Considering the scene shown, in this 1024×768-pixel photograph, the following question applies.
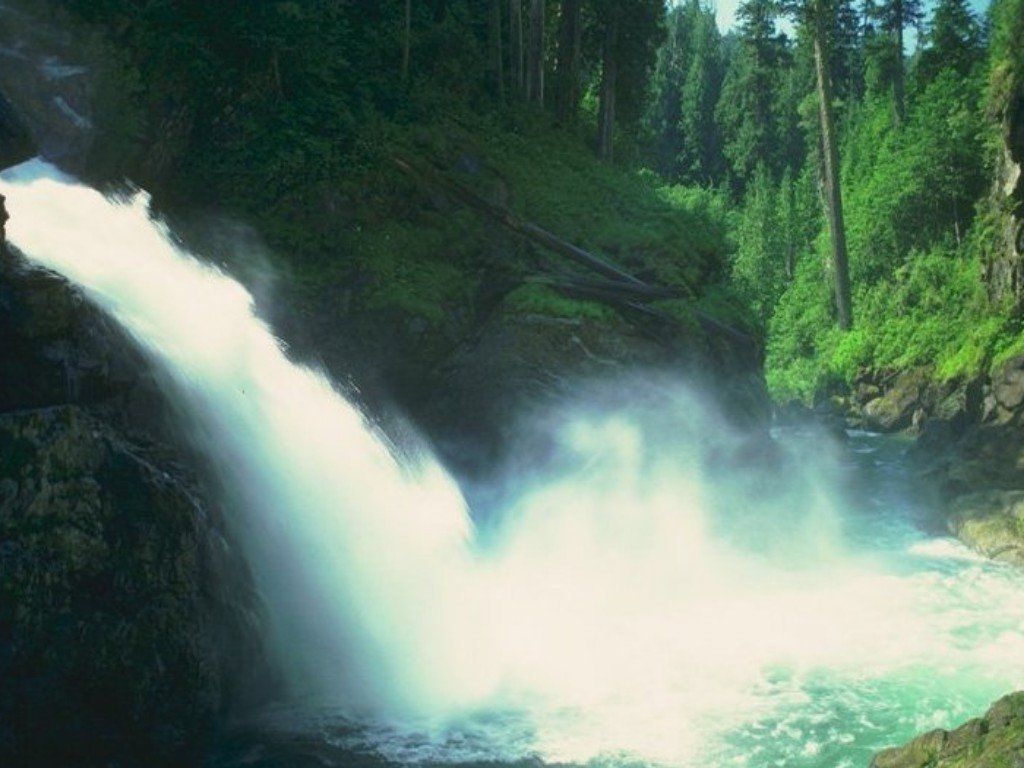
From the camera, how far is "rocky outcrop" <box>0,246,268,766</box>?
6328mm

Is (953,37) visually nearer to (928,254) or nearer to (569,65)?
(928,254)

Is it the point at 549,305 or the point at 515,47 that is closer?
the point at 549,305

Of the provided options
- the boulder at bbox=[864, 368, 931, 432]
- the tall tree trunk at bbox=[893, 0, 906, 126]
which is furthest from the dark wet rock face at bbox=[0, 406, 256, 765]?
the tall tree trunk at bbox=[893, 0, 906, 126]

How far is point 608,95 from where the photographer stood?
28.3 m

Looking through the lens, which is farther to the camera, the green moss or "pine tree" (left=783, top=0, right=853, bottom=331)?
"pine tree" (left=783, top=0, right=853, bottom=331)

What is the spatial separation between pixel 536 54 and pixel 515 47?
0.81m

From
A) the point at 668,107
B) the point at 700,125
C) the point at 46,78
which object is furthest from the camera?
the point at 668,107

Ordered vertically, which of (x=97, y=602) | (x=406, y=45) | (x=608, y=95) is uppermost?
(x=608, y=95)

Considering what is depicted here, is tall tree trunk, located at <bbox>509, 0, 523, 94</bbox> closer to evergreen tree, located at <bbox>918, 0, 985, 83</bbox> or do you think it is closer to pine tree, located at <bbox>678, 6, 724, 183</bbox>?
evergreen tree, located at <bbox>918, 0, 985, 83</bbox>

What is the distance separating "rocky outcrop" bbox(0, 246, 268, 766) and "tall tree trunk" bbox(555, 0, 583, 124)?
20586 millimetres

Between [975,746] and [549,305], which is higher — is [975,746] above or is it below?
below

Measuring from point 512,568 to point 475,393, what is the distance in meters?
3.19

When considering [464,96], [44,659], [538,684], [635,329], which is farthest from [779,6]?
[44,659]

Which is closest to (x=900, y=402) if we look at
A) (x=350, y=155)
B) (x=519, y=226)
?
(x=519, y=226)
